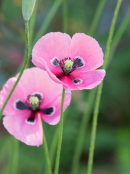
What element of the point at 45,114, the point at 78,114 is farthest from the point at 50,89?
the point at 78,114

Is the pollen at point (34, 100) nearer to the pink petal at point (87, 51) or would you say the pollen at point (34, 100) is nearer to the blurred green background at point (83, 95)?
the pink petal at point (87, 51)

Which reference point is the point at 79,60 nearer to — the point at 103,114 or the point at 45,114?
the point at 45,114

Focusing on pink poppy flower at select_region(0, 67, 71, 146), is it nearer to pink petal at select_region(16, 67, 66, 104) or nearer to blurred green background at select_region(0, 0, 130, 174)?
pink petal at select_region(16, 67, 66, 104)

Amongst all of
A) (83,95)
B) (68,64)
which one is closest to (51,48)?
(68,64)

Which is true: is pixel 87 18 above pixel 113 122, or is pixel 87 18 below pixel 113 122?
above

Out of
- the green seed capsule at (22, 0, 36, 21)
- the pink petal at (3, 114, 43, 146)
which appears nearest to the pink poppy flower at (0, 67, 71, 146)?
the pink petal at (3, 114, 43, 146)

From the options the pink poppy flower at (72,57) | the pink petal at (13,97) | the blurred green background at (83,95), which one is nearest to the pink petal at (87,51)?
the pink poppy flower at (72,57)
